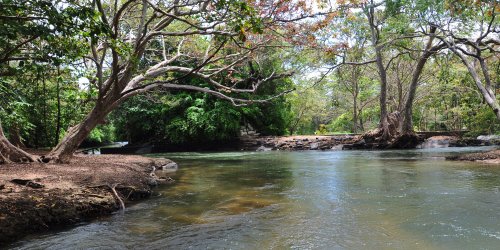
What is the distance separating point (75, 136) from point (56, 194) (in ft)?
13.9

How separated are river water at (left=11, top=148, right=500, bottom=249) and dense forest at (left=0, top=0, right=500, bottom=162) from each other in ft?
9.04

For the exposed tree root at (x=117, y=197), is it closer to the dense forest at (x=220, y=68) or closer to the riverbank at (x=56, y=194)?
the riverbank at (x=56, y=194)

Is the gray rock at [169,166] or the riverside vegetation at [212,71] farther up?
the riverside vegetation at [212,71]

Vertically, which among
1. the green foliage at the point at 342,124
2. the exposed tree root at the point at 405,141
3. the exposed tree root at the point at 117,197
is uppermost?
the green foliage at the point at 342,124

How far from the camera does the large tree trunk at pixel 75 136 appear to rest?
948 centimetres

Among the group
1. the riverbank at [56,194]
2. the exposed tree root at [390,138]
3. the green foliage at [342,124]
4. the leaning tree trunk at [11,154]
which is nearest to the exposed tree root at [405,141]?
the exposed tree root at [390,138]

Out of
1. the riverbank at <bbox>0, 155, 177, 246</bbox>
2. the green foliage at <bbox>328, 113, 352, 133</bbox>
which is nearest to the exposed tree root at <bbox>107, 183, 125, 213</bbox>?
the riverbank at <bbox>0, 155, 177, 246</bbox>

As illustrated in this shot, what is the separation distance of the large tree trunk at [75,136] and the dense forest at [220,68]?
0.13 feet

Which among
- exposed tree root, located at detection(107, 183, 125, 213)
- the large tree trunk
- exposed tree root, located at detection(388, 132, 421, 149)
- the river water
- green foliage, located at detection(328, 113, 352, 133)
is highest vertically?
green foliage, located at detection(328, 113, 352, 133)

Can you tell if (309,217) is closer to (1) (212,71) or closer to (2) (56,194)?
(2) (56,194)

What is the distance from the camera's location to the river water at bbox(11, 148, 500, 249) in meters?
4.53

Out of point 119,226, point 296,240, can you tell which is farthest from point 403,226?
point 119,226

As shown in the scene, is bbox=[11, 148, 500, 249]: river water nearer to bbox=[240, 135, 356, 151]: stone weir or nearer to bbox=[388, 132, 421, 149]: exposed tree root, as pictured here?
bbox=[388, 132, 421, 149]: exposed tree root

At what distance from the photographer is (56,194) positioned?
234 inches
